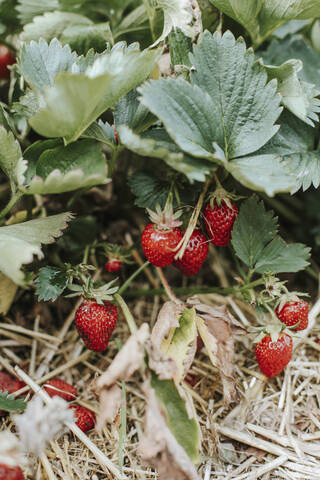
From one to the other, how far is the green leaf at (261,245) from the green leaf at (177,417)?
A: 1.21ft

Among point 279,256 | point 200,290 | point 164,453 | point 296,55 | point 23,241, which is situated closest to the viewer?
point 164,453

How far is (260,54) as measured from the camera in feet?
4.28

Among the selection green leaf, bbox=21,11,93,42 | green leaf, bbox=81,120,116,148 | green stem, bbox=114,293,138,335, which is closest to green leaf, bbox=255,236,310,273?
green stem, bbox=114,293,138,335

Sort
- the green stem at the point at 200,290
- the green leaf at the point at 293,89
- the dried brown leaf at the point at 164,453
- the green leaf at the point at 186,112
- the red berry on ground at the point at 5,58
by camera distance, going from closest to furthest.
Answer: the dried brown leaf at the point at 164,453
the green leaf at the point at 186,112
the green leaf at the point at 293,89
the green stem at the point at 200,290
the red berry on ground at the point at 5,58

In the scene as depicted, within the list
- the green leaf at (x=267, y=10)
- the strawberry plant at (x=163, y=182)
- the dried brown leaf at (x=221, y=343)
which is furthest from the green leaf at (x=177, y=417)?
the green leaf at (x=267, y=10)

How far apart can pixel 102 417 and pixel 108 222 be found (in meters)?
0.81

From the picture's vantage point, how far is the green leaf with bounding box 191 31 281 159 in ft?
3.26

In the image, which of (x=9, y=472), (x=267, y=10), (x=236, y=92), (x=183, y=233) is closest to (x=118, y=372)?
(x=9, y=472)

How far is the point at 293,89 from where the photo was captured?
1025mm

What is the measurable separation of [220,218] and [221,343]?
28 centimetres

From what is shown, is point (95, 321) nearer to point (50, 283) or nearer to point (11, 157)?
point (50, 283)

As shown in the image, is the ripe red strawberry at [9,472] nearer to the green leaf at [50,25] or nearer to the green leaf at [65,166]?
the green leaf at [65,166]

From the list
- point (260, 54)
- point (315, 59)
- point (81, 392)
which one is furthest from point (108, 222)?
point (315, 59)

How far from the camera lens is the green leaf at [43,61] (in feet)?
3.25
